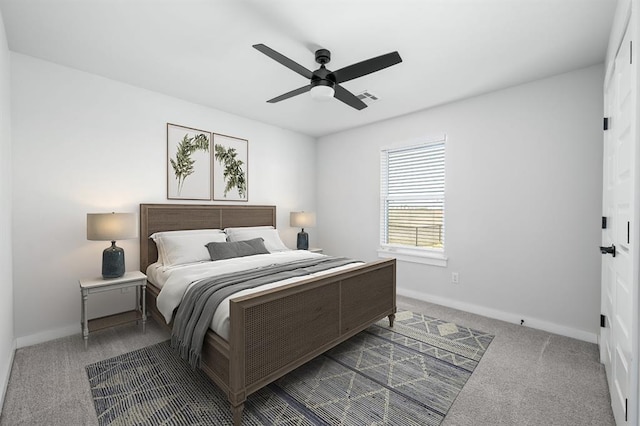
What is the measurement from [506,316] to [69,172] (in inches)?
193

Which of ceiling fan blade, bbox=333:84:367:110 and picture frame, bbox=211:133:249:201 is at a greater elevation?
ceiling fan blade, bbox=333:84:367:110

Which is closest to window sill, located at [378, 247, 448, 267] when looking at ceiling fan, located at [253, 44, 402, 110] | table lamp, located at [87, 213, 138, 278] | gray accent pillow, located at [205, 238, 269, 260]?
gray accent pillow, located at [205, 238, 269, 260]

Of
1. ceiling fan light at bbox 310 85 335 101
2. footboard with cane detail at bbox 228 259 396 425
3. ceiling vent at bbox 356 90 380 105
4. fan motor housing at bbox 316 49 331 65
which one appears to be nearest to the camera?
footboard with cane detail at bbox 228 259 396 425

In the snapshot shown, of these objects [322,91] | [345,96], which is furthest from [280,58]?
[345,96]

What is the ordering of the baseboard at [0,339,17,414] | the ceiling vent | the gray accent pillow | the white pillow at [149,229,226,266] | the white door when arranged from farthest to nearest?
1. the ceiling vent
2. the gray accent pillow
3. the white pillow at [149,229,226,266]
4. the baseboard at [0,339,17,414]
5. the white door

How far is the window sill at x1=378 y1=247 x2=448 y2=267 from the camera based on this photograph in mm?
3801

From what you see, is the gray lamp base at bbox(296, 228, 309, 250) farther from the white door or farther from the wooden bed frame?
the white door

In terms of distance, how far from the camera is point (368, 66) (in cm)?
208

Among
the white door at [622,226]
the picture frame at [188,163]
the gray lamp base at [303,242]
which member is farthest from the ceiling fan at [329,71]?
the gray lamp base at [303,242]

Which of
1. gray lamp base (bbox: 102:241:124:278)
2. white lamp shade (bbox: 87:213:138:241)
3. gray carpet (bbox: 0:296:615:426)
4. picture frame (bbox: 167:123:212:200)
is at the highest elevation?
picture frame (bbox: 167:123:212:200)

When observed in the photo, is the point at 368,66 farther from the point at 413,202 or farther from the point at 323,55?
the point at 413,202

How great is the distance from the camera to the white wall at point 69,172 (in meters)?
2.62

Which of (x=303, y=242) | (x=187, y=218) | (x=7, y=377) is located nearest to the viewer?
(x=7, y=377)

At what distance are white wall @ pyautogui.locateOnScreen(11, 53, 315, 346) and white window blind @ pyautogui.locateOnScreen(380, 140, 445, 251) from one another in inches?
121
